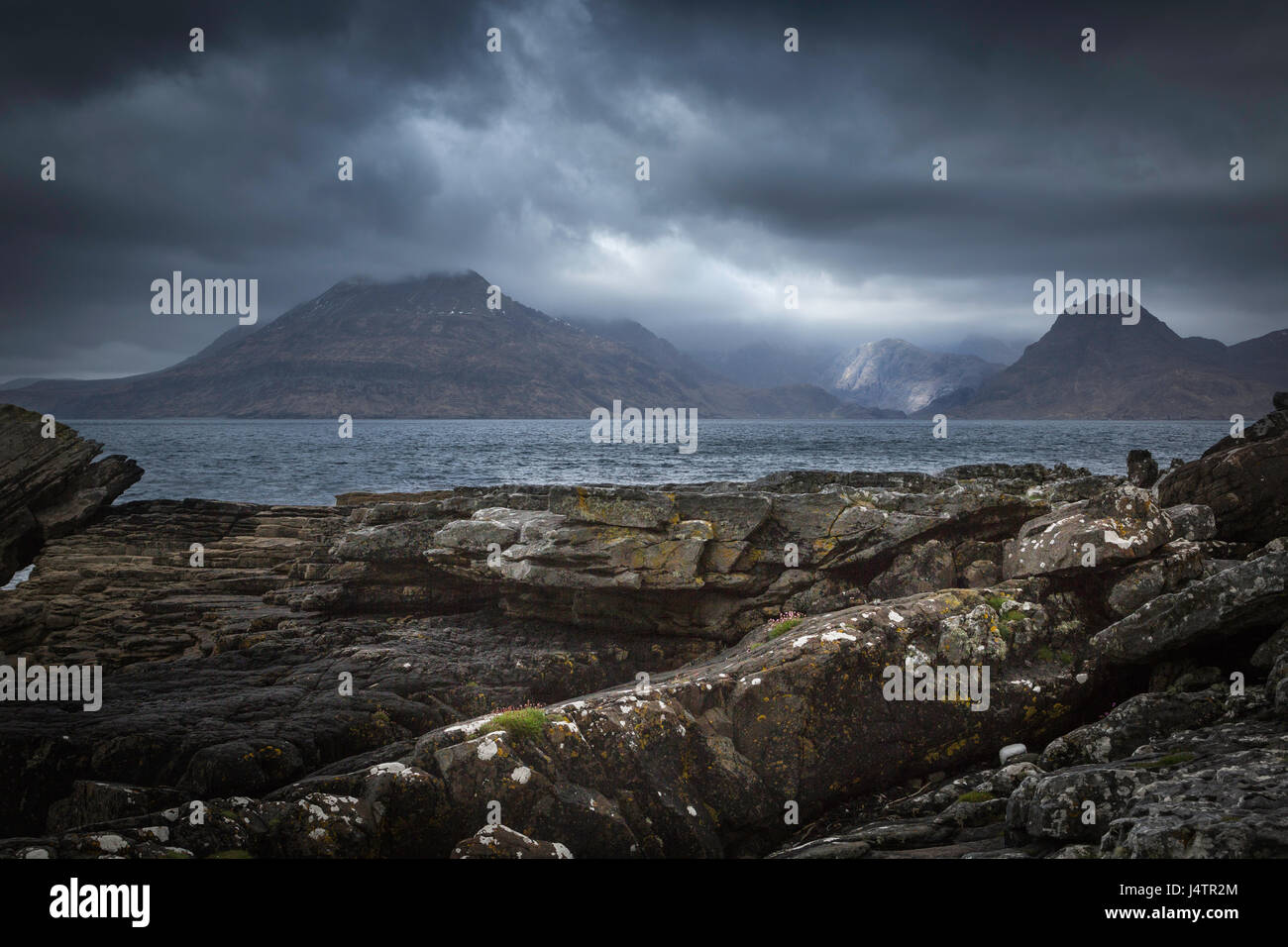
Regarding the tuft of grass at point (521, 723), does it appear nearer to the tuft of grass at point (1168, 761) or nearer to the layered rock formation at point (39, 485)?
the tuft of grass at point (1168, 761)

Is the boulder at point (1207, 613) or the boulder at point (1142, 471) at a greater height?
the boulder at point (1142, 471)

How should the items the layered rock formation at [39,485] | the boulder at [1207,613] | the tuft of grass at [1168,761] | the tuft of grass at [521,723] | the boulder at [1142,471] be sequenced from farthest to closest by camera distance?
the layered rock formation at [39,485], the boulder at [1142,471], the boulder at [1207,613], the tuft of grass at [521,723], the tuft of grass at [1168,761]

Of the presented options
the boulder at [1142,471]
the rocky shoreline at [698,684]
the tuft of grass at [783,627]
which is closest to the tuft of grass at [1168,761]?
the rocky shoreline at [698,684]

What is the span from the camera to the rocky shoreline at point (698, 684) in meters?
8.66

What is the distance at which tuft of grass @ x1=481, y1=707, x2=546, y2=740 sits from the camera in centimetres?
1026

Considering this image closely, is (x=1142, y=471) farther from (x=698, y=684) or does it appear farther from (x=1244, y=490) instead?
(x=698, y=684)

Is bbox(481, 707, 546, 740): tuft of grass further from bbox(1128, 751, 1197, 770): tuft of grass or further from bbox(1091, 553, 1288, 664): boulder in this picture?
bbox(1091, 553, 1288, 664): boulder

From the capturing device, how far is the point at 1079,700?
40.3 feet

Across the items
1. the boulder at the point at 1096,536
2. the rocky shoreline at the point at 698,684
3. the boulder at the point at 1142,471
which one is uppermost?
the boulder at the point at 1142,471

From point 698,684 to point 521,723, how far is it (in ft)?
10.7

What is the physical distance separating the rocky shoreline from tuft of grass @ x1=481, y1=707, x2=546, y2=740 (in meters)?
0.06

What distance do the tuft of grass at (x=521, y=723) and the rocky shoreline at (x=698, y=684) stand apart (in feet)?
0.20

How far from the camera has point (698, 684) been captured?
→ 1212 cm
